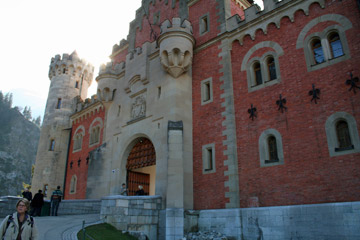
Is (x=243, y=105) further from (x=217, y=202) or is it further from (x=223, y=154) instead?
(x=217, y=202)

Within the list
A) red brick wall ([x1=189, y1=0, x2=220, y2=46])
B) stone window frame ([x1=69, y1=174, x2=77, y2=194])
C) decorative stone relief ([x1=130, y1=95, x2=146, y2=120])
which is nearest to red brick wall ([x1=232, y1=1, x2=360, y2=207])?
red brick wall ([x1=189, y1=0, x2=220, y2=46])

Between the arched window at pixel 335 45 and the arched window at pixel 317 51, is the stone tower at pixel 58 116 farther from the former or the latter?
the arched window at pixel 335 45

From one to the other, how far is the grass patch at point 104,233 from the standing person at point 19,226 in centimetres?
576

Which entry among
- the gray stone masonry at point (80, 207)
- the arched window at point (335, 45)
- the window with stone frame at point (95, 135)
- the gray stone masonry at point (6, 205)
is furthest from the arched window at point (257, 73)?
the window with stone frame at point (95, 135)

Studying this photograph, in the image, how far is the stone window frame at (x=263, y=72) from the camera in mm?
15227

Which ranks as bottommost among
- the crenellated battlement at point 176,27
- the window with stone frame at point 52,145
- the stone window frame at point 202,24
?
the window with stone frame at point 52,145

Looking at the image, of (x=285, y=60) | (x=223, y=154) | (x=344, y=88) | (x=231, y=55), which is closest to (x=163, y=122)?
(x=223, y=154)

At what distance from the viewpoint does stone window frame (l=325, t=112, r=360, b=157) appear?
11828 millimetres

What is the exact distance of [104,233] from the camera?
1217 centimetres

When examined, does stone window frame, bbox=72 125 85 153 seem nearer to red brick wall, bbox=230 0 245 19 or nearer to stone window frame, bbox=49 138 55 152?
stone window frame, bbox=49 138 55 152

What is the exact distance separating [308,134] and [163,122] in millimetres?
8193

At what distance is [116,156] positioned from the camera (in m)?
20.8

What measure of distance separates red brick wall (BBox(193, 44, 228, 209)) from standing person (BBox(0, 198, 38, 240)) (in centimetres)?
1108

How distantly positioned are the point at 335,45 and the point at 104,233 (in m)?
13.0
